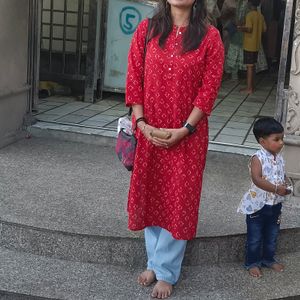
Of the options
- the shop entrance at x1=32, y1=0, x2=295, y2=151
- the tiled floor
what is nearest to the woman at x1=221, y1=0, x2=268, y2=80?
the shop entrance at x1=32, y1=0, x2=295, y2=151

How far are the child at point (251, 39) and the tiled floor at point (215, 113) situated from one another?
0.45m

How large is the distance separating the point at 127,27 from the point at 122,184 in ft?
10.6

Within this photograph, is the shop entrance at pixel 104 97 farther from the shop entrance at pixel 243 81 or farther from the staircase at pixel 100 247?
the staircase at pixel 100 247

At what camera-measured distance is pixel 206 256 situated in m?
3.85

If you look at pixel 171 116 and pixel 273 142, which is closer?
pixel 171 116

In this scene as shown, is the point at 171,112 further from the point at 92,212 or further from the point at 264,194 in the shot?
the point at 92,212

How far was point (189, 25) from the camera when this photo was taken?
3.13 meters

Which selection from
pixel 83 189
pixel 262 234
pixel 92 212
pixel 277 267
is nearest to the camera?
pixel 262 234

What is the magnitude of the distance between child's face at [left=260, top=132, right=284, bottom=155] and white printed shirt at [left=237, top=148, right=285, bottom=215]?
58mm

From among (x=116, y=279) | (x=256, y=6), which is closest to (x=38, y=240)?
(x=116, y=279)

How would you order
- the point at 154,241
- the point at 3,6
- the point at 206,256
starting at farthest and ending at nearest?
the point at 3,6 → the point at 206,256 → the point at 154,241

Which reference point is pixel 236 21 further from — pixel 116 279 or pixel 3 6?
pixel 116 279

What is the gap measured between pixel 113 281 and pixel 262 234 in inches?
38.9

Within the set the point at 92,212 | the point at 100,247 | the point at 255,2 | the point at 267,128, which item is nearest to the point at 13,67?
the point at 92,212
